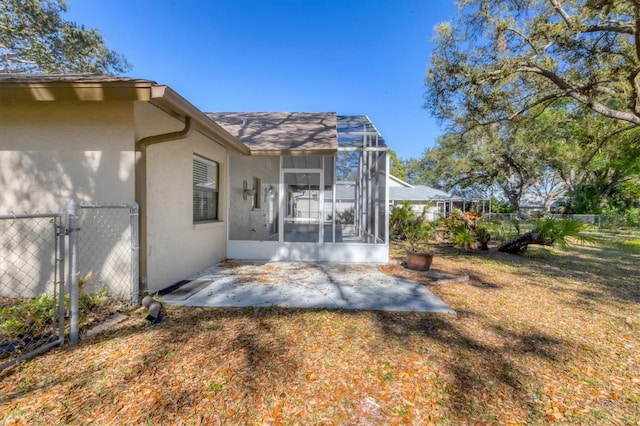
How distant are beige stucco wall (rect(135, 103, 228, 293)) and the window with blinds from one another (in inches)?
9.5

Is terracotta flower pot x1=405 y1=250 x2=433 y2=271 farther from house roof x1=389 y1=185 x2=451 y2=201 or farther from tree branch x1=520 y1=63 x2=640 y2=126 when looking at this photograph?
house roof x1=389 y1=185 x2=451 y2=201

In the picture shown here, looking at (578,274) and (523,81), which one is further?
(523,81)

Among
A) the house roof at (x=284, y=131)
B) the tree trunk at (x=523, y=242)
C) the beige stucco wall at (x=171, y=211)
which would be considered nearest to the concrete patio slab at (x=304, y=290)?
the beige stucco wall at (x=171, y=211)

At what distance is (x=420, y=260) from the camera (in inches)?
264

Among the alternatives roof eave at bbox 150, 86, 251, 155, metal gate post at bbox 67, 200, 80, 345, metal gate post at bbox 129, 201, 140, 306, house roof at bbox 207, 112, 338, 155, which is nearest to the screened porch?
house roof at bbox 207, 112, 338, 155

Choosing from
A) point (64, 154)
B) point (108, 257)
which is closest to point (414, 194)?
point (108, 257)

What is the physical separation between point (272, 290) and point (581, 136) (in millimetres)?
13339

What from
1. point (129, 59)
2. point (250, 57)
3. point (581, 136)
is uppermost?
point (129, 59)

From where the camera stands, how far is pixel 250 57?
12.4 metres

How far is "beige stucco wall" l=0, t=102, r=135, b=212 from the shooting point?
4.11m

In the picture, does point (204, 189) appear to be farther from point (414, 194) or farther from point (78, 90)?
point (414, 194)

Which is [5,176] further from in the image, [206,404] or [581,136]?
[581,136]

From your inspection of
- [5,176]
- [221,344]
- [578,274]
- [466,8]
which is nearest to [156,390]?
[221,344]

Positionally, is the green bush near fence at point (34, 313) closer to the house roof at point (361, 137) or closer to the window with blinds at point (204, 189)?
the window with blinds at point (204, 189)
